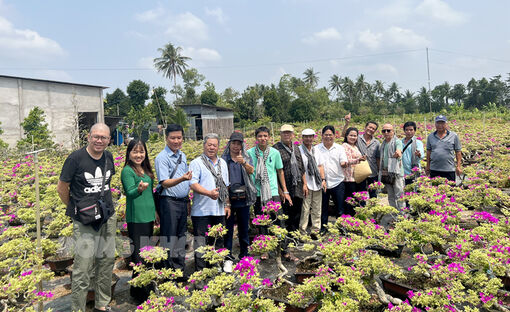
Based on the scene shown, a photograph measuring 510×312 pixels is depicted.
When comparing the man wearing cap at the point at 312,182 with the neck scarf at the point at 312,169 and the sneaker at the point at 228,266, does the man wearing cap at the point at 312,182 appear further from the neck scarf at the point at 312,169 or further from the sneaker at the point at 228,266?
the sneaker at the point at 228,266

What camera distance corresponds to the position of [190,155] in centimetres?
840

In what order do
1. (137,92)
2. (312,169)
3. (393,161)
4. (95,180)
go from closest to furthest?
1. (95,180)
2. (312,169)
3. (393,161)
4. (137,92)

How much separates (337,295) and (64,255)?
132 inches

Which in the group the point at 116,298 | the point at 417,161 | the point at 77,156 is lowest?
the point at 116,298

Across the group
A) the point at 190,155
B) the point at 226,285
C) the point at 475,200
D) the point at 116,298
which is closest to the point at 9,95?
the point at 190,155

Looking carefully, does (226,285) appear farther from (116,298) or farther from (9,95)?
(9,95)

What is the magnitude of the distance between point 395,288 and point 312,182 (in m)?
1.63

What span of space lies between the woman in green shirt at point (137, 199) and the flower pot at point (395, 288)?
2284 mm

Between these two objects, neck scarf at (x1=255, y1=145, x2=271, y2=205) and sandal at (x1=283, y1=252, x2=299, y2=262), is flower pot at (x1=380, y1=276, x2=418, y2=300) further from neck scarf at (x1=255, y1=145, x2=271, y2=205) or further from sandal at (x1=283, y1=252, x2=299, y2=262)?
neck scarf at (x1=255, y1=145, x2=271, y2=205)

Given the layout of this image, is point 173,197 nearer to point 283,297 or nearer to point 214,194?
point 214,194

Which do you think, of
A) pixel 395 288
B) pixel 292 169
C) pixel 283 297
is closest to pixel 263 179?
pixel 292 169

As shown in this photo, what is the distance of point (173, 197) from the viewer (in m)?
3.10

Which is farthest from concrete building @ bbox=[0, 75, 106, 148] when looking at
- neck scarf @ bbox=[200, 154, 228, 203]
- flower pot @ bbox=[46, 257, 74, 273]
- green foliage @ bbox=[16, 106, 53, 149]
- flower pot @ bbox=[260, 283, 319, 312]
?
flower pot @ bbox=[260, 283, 319, 312]

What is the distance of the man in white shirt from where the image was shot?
441 centimetres
